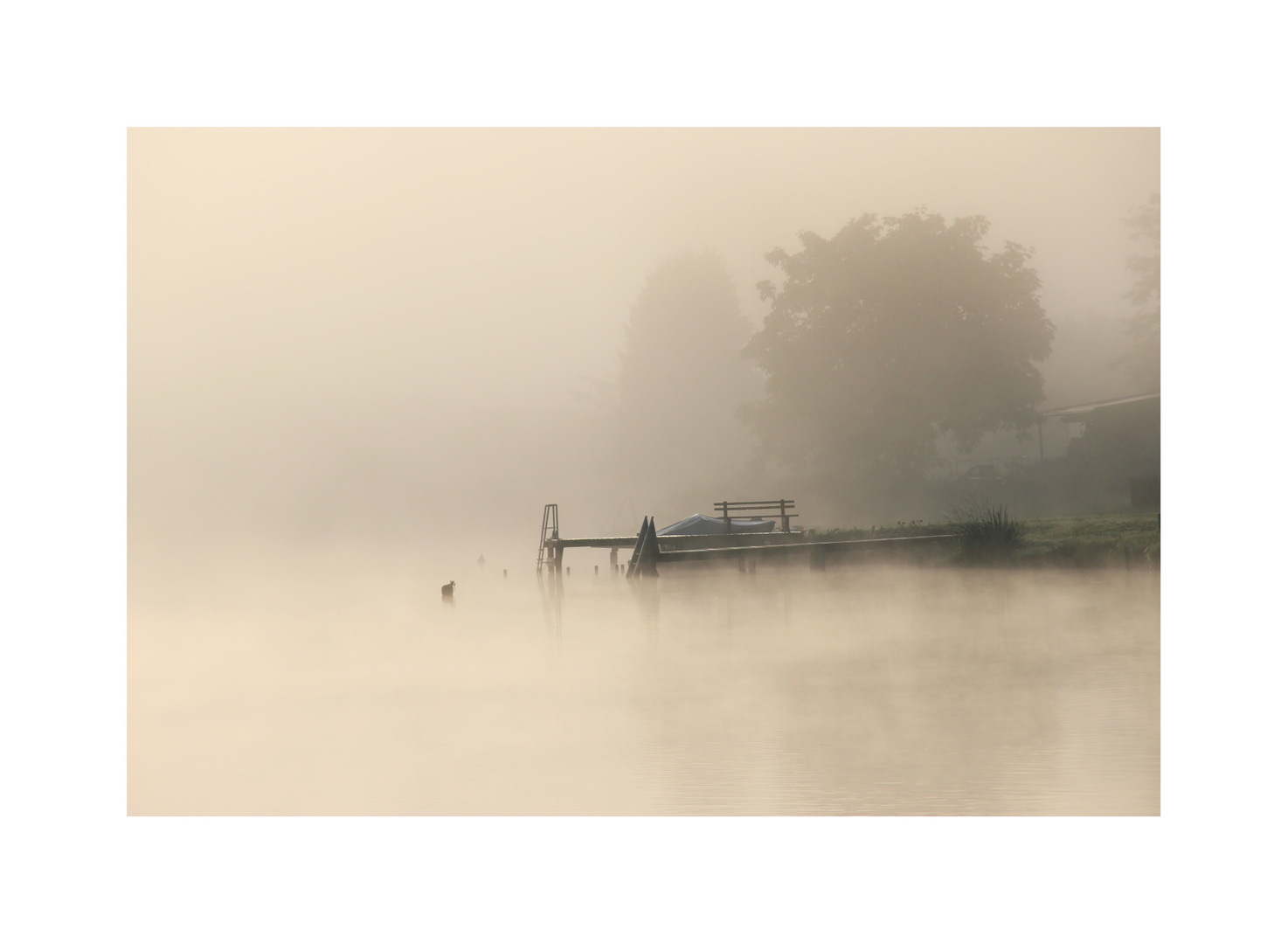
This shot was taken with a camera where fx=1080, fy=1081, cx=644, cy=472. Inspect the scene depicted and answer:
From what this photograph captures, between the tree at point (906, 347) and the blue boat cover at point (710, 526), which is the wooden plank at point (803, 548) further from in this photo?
the tree at point (906, 347)

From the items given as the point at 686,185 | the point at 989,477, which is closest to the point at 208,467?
the point at 686,185

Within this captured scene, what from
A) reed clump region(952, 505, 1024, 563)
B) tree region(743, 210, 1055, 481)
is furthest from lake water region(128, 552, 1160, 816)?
tree region(743, 210, 1055, 481)

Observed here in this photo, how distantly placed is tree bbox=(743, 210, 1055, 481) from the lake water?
37.3 ft

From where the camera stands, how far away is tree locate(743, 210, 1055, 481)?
28.6 meters

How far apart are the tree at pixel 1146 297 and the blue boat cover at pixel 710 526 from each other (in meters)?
10.5

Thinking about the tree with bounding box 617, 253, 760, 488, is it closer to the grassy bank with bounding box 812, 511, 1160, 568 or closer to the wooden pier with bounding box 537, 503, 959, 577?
the wooden pier with bounding box 537, 503, 959, 577

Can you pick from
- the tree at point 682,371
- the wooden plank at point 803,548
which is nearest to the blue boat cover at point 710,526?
the wooden plank at point 803,548

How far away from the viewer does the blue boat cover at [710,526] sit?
2395cm

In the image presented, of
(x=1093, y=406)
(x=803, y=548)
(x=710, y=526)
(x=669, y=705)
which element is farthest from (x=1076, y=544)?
(x=669, y=705)

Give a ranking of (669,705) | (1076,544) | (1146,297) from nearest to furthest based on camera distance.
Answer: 1. (669,705)
2. (1076,544)
3. (1146,297)

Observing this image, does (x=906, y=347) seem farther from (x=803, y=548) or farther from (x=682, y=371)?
(x=682, y=371)

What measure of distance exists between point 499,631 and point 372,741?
21.6ft

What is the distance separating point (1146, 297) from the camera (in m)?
27.2

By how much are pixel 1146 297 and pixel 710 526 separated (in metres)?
12.9
